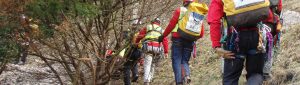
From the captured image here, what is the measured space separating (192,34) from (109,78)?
5.01 feet

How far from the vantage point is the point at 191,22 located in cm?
793

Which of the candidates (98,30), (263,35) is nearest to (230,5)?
(263,35)

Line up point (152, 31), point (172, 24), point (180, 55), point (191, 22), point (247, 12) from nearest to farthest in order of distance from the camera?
Result: point (247, 12)
point (172, 24)
point (191, 22)
point (180, 55)
point (152, 31)

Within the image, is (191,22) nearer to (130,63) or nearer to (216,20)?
(130,63)

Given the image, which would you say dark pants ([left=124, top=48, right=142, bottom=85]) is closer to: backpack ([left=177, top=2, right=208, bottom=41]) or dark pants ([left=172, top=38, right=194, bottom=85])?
dark pants ([left=172, top=38, right=194, bottom=85])

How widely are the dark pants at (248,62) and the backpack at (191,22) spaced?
3.12 m

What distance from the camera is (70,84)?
8.90m

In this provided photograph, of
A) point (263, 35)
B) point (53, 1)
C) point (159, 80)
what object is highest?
point (53, 1)

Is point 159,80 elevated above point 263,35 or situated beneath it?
situated beneath

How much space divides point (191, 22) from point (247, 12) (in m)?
3.49

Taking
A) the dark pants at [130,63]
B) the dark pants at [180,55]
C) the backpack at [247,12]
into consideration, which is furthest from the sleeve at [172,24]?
the backpack at [247,12]

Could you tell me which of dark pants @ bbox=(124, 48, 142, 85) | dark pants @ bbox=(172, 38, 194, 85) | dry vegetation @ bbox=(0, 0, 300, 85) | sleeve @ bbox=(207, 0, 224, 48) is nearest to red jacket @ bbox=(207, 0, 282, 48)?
sleeve @ bbox=(207, 0, 224, 48)

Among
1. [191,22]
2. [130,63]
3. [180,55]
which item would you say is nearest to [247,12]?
[191,22]

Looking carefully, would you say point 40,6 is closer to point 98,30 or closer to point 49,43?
point 49,43
